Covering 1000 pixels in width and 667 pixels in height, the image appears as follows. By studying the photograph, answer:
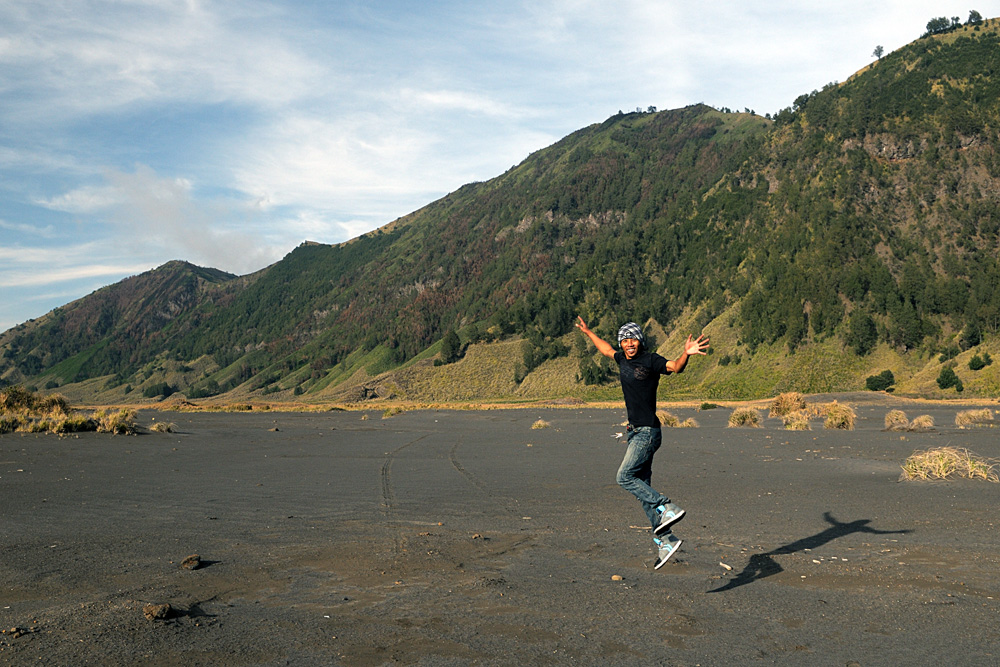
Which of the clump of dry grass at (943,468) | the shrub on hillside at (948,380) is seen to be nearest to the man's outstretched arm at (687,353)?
the clump of dry grass at (943,468)

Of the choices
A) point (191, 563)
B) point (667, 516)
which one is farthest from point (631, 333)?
point (191, 563)

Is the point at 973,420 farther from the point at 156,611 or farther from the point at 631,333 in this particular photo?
the point at 156,611

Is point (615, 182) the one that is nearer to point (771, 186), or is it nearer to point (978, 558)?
point (771, 186)

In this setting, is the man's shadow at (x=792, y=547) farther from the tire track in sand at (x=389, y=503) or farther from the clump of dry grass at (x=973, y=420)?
the clump of dry grass at (x=973, y=420)

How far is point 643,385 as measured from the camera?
7355mm

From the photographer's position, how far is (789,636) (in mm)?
5418

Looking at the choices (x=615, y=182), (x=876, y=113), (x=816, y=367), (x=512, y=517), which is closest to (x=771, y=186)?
(x=876, y=113)

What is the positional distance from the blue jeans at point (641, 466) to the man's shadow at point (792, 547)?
40.1 inches

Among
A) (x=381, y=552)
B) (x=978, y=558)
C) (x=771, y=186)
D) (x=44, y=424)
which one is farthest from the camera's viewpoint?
(x=771, y=186)

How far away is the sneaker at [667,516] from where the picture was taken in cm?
697

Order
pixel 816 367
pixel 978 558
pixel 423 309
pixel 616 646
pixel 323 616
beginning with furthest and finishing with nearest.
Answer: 1. pixel 423 309
2. pixel 816 367
3. pixel 978 558
4. pixel 323 616
5. pixel 616 646

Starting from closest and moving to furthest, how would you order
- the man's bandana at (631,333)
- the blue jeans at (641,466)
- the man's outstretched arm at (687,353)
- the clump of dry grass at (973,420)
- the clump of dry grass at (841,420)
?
the man's outstretched arm at (687,353)
the blue jeans at (641,466)
the man's bandana at (631,333)
the clump of dry grass at (973,420)
the clump of dry grass at (841,420)

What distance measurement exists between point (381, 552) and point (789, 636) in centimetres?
471

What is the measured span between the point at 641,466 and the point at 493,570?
197cm
